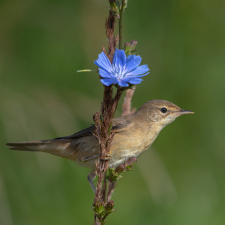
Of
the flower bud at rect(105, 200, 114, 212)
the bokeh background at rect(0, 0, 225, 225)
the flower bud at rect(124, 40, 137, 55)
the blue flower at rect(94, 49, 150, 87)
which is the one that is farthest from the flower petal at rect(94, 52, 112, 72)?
the bokeh background at rect(0, 0, 225, 225)

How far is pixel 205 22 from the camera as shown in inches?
242

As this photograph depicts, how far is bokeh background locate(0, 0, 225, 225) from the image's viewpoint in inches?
181

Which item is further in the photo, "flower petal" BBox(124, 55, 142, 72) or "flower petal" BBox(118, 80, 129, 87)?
"flower petal" BBox(124, 55, 142, 72)

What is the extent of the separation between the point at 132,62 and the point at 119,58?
96 mm

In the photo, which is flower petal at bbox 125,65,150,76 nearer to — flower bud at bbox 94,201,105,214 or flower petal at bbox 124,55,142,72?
flower petal at bbox 124,55,142,72

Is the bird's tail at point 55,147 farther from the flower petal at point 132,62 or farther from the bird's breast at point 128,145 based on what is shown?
the flower petal at point 132,62

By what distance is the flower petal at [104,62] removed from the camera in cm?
199

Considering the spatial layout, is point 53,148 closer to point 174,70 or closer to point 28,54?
point 28,54

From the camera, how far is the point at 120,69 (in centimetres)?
206

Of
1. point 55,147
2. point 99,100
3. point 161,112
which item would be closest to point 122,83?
point 161,112

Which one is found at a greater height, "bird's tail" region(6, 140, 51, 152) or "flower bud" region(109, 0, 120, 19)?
"flower bud" region(109, 0, 120, 19)

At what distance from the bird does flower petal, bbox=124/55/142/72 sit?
1634mm

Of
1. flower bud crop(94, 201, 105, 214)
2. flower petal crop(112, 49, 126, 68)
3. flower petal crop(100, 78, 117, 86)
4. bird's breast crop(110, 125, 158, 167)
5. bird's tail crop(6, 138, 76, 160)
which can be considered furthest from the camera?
bird's tail crop(6, 138, 76, 160)

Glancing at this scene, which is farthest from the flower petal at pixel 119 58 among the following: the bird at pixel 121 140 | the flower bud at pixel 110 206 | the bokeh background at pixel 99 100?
the bokeh background at pixel 99 100
